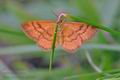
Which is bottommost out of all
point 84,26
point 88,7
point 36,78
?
point 36,78

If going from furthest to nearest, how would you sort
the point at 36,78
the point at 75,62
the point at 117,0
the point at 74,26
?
the point at 117,0 → the point at 75,62 → the point at 36,78 → the point at 74,26

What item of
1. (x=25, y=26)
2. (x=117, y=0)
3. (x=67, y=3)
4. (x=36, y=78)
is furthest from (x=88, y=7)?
(x=25, y=26)

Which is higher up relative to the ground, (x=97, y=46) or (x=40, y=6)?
(x=40, y=6)

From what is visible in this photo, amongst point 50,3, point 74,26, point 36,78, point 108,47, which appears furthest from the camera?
point 50,3

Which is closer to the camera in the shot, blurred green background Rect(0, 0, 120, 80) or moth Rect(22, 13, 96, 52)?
moth Rect(22, 13, 96, 52)

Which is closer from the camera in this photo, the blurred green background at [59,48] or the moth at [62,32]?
the moth at [62,32]

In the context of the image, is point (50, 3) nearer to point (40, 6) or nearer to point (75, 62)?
point (40, 6)

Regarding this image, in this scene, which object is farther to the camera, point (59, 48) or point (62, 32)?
point (59, 48)

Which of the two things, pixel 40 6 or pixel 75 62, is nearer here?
pixel 75 62
